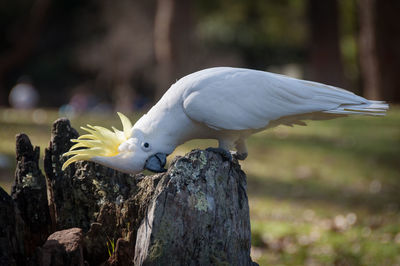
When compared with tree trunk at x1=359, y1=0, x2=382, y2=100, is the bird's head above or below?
below

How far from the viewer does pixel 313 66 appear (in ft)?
40.9

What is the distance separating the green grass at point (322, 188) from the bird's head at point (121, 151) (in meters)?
2.27

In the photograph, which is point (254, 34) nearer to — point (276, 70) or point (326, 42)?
point (276, 70)

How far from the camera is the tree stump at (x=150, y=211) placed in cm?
247

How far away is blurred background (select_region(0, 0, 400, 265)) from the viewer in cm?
533

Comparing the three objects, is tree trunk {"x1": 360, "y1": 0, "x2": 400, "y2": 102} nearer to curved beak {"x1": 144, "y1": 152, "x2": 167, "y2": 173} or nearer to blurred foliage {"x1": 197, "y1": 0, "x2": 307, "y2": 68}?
curved beak {"x1": 144, "y1": 152, "x2": 167, "y2": 173}

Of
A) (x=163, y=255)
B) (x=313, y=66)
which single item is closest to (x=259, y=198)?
(x=163, y=255)

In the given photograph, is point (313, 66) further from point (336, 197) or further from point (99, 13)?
point (99, 13)

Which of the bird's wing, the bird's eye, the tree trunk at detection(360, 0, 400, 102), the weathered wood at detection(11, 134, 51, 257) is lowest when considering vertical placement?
the weathered wood at detection(11, 134, 51, 257)

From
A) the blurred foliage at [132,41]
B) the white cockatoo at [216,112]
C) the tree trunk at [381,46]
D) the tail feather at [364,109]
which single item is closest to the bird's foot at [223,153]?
the white cockatoo at [216,112]

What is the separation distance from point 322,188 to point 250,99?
12.4 ft

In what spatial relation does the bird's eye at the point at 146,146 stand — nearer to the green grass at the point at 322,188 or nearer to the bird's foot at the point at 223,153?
the bird's foot at the point at 223,153

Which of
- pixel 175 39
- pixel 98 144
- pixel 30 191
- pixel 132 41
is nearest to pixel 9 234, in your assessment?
pixel 30 191

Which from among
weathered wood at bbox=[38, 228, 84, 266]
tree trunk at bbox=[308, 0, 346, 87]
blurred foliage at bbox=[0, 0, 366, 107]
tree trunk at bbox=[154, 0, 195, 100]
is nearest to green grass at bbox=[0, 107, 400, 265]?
tree trunk at bbox=[154, 0, 195, 100]
